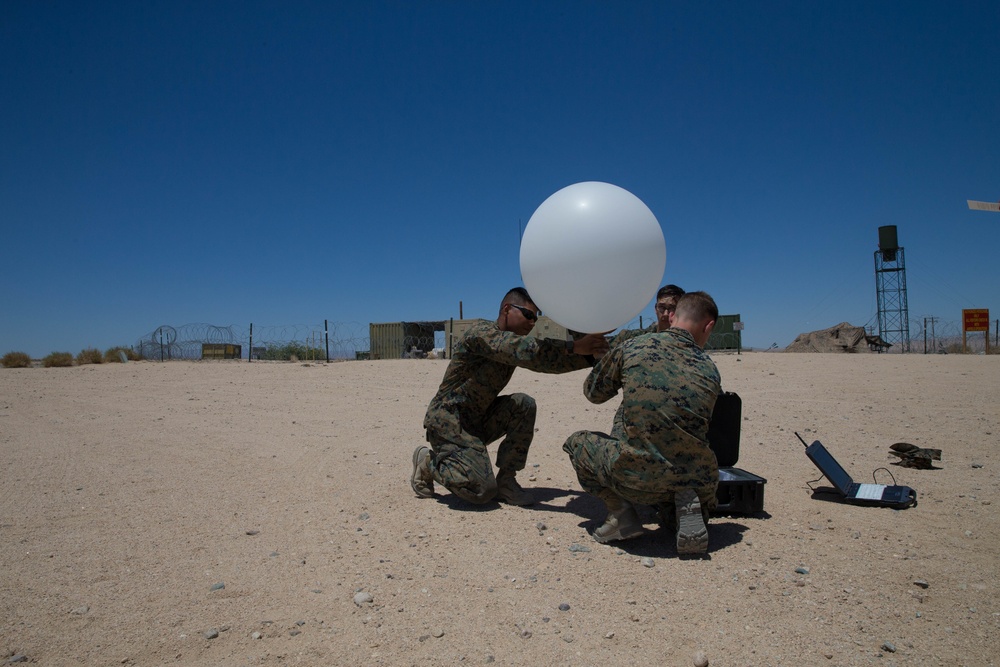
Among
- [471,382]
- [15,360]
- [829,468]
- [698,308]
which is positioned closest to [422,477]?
[471,382]

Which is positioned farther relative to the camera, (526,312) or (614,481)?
(526,312)

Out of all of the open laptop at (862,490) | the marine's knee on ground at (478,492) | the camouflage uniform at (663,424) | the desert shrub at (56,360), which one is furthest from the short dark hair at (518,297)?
the desert shrub at (56,360)

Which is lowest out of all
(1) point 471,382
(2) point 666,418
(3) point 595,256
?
(2) point 666,418

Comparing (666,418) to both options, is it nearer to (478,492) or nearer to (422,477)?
(478,492)

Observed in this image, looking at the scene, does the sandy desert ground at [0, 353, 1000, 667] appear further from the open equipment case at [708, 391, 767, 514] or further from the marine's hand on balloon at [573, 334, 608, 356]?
the marine's hand on balloon at [573, 334, 608, 356]

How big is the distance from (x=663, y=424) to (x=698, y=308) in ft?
2.59

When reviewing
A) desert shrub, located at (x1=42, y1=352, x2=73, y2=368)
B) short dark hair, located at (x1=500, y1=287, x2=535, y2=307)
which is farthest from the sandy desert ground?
desert shrub, located at (x1=42, y1=352, x2=73, y2=368)

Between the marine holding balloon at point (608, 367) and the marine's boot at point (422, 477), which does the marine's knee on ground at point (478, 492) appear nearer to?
the marine holding balloon at point (608, 367)

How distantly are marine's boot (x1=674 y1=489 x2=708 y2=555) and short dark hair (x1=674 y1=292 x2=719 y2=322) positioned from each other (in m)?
1.04

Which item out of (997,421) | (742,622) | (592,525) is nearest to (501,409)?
(592,525)

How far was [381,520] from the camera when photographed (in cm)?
415

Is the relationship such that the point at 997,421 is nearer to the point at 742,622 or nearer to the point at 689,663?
the point at 742,622

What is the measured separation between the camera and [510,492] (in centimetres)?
460

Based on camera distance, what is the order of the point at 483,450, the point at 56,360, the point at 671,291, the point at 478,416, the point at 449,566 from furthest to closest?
1. the point at 56,360
2. the point at 671,291
3. the point at 478,416
4. the point at 483,450
5. the point at 449,566
